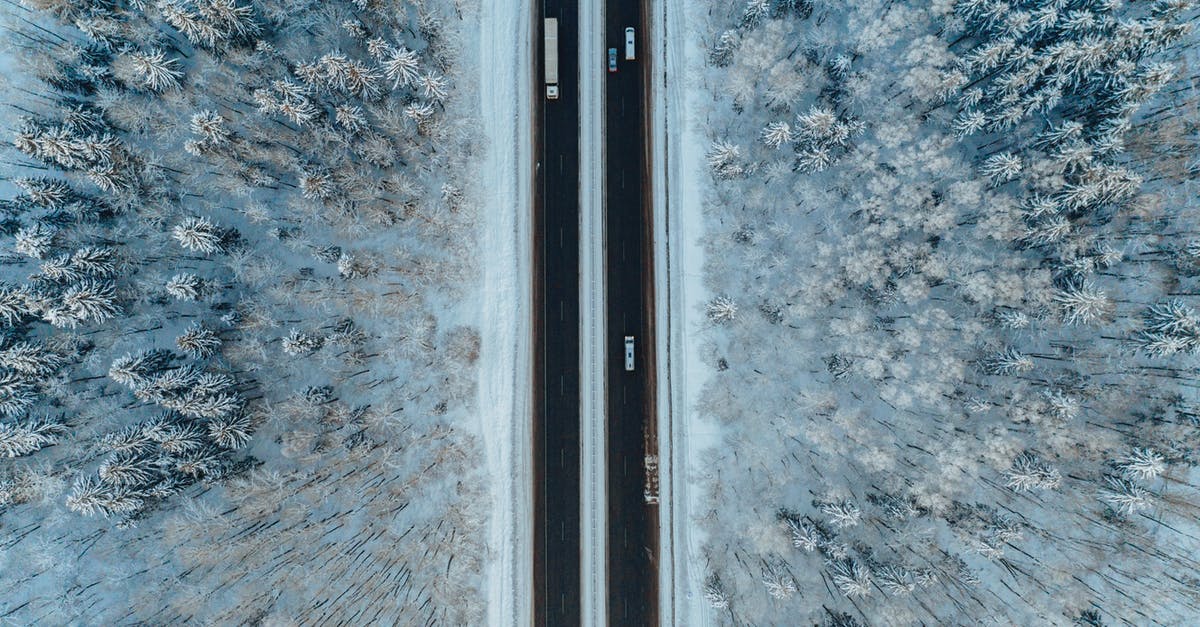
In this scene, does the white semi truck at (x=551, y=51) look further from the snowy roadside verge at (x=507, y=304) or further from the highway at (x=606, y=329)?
the snowy roadside verge at (x=507, y=304)

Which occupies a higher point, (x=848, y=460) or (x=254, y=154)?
(x=254, y=154)

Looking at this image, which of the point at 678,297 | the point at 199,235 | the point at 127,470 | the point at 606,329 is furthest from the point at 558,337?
the point at 127,470

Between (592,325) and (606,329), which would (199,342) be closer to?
(592,325)

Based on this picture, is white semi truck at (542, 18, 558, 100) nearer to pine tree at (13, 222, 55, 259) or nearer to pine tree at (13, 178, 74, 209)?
pine tree at (13, 178, 74, 209)

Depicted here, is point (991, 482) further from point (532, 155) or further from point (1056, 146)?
point (532, 155)

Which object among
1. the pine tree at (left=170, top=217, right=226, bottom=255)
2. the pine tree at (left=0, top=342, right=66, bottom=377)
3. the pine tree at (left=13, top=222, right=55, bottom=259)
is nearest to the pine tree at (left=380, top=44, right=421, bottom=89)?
the pine tree at (left=170, top=217, right=226, bottom=255)

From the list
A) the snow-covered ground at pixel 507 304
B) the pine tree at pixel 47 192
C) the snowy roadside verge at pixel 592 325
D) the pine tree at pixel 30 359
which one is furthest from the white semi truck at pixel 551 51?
the pine tree at pixel 30 359

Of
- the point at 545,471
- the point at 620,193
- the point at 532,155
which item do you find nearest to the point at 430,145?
the point at 532,155
